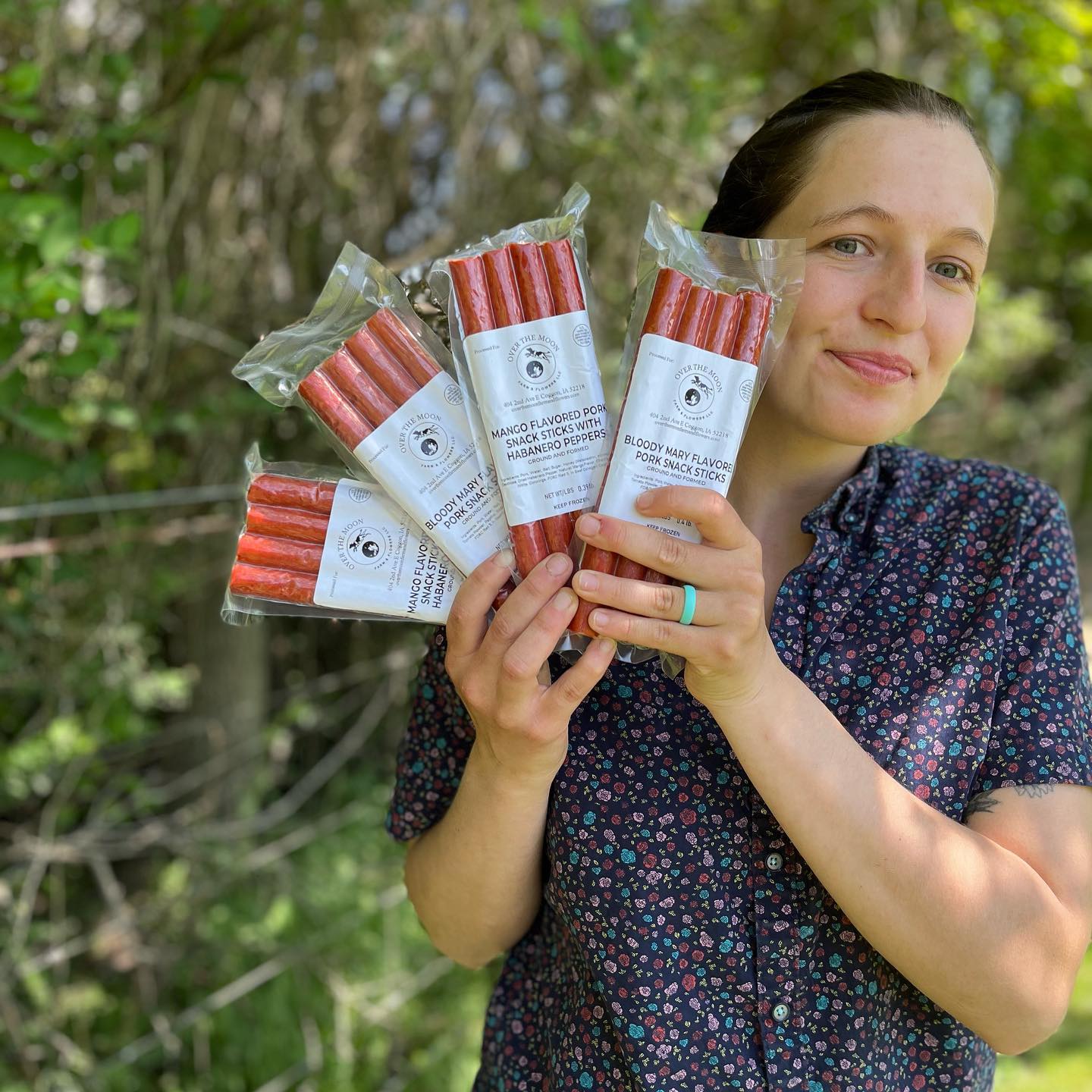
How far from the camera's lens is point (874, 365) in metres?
1.23

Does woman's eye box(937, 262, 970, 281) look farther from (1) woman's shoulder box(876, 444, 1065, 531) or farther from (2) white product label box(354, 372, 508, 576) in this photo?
(2) white product label box(354, 372, 508, 576)

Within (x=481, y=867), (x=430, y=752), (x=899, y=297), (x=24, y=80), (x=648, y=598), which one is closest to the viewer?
(x=648, y=598)

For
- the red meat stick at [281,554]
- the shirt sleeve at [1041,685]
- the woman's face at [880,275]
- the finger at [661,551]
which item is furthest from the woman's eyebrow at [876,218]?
the red meat stick at [281,554]

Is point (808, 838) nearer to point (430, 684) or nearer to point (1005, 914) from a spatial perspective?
point (1005, 914)

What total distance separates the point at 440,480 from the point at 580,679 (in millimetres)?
254

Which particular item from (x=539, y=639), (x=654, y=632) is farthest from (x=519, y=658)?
(x=654, y=632)

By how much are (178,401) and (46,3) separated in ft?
3.44

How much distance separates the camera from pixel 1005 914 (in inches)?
43.3

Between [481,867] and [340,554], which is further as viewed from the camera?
[481,867]

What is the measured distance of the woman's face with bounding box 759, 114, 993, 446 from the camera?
4.02ft

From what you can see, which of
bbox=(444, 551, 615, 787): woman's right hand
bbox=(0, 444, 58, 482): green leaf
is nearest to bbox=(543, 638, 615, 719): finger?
bbox=(444, 551, 615, 787): woman's right hand

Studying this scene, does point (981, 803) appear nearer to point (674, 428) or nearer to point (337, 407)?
point (674, 428)

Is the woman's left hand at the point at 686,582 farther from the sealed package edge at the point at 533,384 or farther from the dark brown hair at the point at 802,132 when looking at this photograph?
the dark brown hair at the point at 802,132

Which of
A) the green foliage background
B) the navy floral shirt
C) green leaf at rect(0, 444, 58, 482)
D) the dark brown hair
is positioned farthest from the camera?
the green foliage background
